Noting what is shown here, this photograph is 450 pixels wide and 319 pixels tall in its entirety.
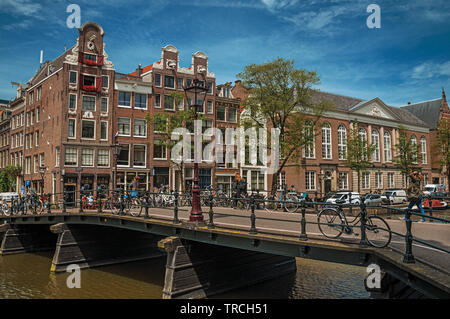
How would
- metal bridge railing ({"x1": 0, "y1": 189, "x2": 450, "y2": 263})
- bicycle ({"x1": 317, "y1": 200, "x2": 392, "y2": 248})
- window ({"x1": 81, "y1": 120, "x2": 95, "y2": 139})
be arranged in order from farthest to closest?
1. window ({"x1": 81, "y1": 120, "x2": 95, "y2": 139})
2. bicycle ({"x1": 317, "y1": 200, "x2": 392, "y2": 248})
3. metal bridge railing ({"x1": 0, "y1": 189, "x2": 450, "y2": 263})

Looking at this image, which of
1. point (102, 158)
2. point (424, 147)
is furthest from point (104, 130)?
point (424, 147)

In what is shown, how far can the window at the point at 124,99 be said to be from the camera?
1492 inches

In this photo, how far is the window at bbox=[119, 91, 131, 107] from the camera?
3791 cm

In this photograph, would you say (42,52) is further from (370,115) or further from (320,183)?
(370,115)

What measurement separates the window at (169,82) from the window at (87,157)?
1075 cm

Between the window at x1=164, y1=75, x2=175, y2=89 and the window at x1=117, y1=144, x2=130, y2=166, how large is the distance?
26.5 feet

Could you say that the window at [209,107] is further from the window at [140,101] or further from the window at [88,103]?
the window at [88,103]

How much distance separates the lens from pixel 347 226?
8734 mm

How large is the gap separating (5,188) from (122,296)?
38147 millimetres

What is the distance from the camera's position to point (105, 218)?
1719cm

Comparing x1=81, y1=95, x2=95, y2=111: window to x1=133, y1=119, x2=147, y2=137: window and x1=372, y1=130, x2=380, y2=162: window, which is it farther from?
x1=372, y1=130, x2=380, y2=162: window

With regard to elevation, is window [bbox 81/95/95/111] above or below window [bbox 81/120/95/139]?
above

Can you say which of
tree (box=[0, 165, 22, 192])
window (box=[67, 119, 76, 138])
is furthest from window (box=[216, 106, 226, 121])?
tree (box=[0, 165, 22, 192])
